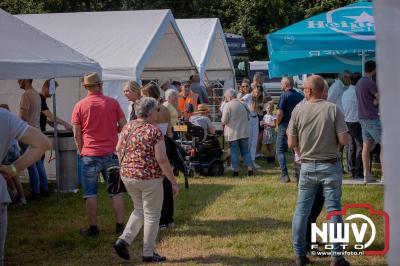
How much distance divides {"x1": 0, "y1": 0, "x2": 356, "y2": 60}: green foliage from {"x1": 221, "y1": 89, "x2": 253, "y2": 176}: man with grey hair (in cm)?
2624

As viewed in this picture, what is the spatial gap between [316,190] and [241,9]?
34.7 meters

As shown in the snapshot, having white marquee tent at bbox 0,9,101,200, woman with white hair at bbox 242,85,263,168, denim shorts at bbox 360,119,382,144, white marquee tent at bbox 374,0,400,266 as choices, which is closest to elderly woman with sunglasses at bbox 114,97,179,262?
white marquee tent at bbox 0,9,101,200

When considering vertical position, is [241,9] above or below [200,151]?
above

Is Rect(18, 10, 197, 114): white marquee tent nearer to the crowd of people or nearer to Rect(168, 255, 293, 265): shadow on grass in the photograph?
the crowd of people

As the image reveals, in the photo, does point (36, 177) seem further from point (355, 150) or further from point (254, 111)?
point (355, 150)

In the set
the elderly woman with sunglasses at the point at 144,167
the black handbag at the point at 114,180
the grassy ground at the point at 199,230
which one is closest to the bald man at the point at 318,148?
the grassy ground at the point at 199,230

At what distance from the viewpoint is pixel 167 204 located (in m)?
7.64

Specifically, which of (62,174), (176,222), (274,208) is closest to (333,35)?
(274,208)

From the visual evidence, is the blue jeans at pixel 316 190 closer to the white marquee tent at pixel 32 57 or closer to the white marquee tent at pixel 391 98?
the white marquee tent at pixel 391 98

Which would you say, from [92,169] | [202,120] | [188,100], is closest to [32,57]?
[92,169]

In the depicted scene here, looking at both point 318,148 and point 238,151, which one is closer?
point 318,148

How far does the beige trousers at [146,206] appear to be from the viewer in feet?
19.3

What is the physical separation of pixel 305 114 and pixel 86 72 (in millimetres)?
3756

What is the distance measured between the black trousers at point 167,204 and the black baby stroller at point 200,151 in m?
3.91
